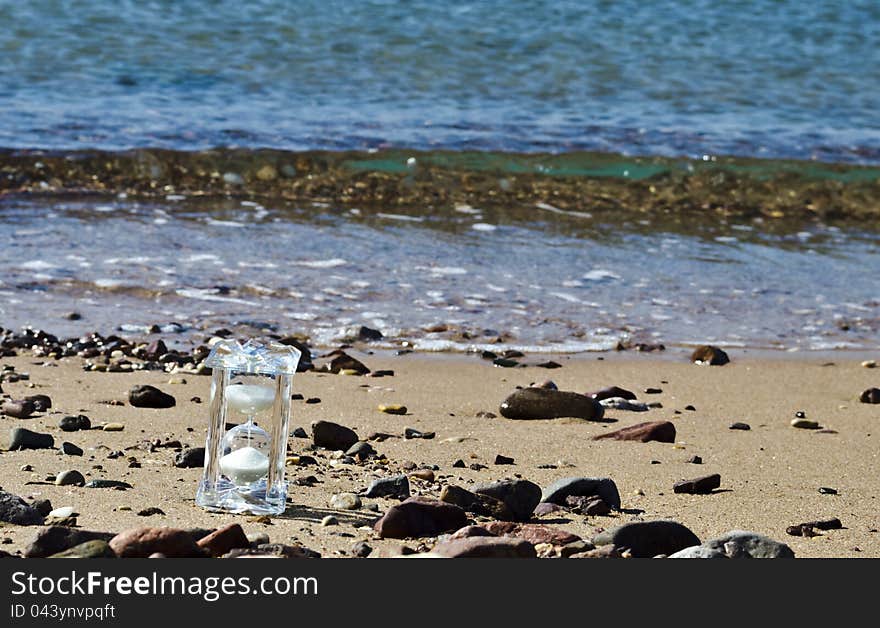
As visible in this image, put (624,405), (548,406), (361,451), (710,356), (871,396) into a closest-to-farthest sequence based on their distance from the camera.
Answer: (361,451), (548,406), (624,405), (871,396), (710,356)

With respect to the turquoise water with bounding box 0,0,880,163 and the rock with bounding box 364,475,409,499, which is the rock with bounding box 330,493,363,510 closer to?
the rock with bounding box 364,475,409,499

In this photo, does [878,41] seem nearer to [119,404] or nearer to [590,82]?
[590,82]

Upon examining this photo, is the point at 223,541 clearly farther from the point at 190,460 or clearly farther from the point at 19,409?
the point at 19,409

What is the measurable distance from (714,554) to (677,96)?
40.9 feet

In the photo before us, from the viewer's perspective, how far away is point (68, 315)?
5684mm

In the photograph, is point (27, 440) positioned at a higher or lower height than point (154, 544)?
lower

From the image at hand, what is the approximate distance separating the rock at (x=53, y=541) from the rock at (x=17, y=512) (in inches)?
8.8

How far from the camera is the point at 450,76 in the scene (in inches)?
584

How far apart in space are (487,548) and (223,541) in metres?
0.54

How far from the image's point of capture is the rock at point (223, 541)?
2.67 m

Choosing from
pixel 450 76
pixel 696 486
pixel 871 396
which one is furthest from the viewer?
pixel 450 76

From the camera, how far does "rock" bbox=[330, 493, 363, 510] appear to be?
10.5ft

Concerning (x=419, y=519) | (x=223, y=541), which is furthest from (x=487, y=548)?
(x=223, y=541)

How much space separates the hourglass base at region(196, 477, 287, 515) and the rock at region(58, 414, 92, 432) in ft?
2.82
